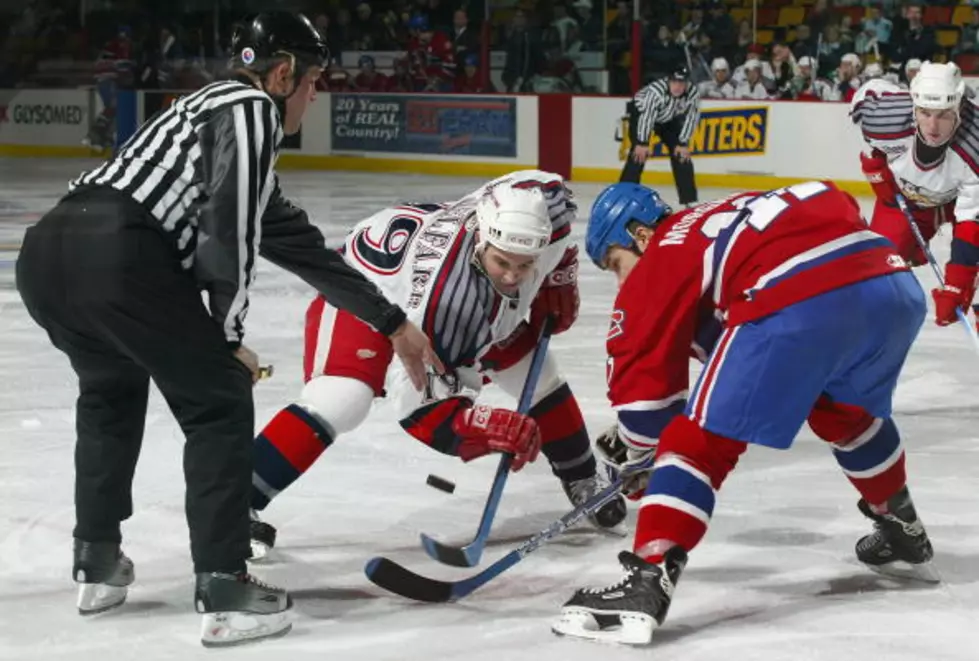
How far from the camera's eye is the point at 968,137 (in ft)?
18.1

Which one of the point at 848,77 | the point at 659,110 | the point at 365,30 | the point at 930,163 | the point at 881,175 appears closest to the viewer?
the point at 930,163

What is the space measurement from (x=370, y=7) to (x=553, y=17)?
2297 mm

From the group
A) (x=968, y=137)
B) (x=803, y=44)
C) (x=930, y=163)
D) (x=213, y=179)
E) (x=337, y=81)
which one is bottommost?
(x=337, y=81)

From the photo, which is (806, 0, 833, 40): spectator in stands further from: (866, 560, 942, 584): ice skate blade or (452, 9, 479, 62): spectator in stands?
(866, 560, 942, 584): ice skate blade

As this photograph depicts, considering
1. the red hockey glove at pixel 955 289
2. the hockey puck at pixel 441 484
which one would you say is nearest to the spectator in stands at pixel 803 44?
the red hockey glove at pixel 955 289

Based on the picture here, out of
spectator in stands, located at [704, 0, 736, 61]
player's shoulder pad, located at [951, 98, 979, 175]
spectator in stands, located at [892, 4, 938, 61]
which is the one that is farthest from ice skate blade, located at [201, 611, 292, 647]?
spectator in stands, located at [704, 0, 736, 61]

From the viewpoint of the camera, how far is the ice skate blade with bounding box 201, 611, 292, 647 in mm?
2730

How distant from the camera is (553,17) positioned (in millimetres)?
14773

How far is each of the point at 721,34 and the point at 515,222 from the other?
11.2 m

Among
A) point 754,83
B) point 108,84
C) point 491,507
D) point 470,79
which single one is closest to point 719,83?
point 754,83

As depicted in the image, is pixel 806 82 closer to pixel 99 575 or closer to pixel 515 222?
pixel 515 222

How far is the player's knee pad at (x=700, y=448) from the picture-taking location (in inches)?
108

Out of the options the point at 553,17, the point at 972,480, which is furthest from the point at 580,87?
the point at 972,480

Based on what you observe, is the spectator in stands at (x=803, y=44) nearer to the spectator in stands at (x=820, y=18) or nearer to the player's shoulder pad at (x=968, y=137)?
the spectator in stands at (x=820, y=18)
